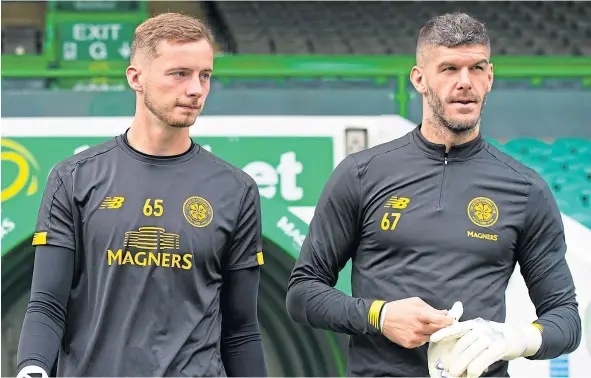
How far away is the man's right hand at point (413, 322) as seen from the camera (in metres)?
3.21

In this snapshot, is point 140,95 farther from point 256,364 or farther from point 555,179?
point 555,179

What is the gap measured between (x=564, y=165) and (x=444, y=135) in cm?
390

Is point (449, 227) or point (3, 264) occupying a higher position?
point (449, 227)

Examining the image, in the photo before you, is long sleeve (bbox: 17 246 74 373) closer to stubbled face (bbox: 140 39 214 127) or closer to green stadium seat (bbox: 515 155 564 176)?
stubbled face (bbox: 140 39 214 127)

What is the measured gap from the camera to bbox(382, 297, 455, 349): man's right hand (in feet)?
10.5

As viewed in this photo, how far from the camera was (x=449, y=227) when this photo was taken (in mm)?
3488

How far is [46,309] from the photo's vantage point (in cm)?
349

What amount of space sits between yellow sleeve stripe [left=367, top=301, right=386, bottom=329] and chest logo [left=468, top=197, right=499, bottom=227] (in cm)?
40

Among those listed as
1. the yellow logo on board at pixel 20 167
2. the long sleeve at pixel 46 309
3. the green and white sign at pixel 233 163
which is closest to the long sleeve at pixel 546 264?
the long sleeve at pixel 46 309

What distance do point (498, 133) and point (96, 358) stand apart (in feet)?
15.4

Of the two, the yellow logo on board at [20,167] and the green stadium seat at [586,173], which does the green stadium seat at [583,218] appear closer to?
the green stadium seat at [586,173]

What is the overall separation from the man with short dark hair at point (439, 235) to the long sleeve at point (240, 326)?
0.69 ft

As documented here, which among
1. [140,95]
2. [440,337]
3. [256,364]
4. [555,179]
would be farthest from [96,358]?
[555,179]

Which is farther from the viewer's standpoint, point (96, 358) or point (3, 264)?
point (3, 264)
